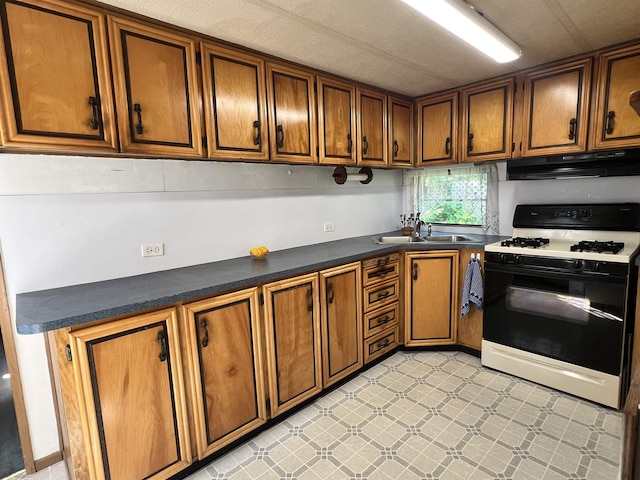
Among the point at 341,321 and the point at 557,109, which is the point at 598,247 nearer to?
the point at 557,109

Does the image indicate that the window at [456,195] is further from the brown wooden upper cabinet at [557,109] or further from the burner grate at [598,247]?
the burner grate at [598,247]

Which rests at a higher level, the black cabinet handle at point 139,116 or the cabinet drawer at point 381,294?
the black cabinet handle at point 139,116

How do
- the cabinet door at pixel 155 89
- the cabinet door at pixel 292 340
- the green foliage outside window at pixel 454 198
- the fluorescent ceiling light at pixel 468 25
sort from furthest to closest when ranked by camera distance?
the green foliage outside window at pixel 454 198
the cabinet door at pixel 292 340
the cabinet door at pixel 155 89
the fluorescent ceiling light at pixel 468 25

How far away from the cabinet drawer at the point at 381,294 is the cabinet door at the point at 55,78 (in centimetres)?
194

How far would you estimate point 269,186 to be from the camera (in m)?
2.59

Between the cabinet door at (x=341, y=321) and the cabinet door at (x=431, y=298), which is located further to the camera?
the cabinet door at (x=431, y=298)

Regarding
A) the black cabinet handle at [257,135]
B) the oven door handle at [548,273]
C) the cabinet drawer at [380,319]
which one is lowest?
the cabinet drawer at [380,319]

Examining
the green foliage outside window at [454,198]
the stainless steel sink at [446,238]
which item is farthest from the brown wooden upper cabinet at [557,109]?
the stainless steel sink at [446,238]

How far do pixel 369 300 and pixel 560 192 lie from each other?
1.80 meters

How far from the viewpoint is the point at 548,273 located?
2291 millimetres

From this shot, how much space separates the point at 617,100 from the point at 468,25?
1367 millimetres

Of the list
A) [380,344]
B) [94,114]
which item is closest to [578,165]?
[380,344]

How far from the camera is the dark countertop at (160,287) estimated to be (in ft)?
4.39

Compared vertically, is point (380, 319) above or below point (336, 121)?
below
